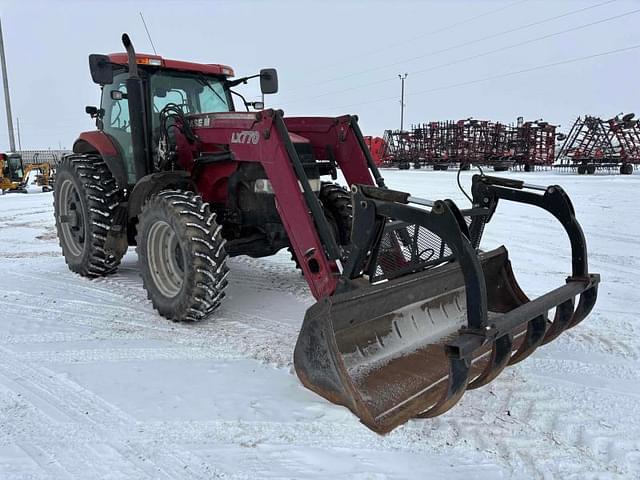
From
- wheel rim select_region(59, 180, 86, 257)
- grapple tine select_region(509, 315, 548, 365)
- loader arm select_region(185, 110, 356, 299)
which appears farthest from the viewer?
wheel rim select_region(59, 180, 86, 257)

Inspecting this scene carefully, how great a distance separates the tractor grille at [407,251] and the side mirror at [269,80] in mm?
2803

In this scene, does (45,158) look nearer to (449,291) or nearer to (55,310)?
(55,310)

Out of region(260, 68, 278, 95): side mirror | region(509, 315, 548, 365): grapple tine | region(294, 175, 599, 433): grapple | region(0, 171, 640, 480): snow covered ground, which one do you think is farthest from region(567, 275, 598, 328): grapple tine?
region(260, 68, 278, 95): side mirror

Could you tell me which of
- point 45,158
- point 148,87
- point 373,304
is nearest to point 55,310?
point 148,87

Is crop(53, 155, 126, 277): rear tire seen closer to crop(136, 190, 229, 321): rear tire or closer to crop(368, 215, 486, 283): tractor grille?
crop(136, 190, 229, 321): rear tire

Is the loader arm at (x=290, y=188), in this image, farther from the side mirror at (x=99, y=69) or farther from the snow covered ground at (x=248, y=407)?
the side mirror at (x=99, y=69)

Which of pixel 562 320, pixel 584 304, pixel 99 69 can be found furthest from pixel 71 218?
pixel 584 304

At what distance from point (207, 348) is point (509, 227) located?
662 cm

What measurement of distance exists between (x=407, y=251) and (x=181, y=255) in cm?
202

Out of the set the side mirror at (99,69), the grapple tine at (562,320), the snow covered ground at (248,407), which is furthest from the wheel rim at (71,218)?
the grapple tine at (562,320)

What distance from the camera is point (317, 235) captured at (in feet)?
11.6

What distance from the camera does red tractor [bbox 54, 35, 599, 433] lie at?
8.97ft

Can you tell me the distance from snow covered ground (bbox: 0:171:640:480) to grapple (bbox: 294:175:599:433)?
21 cm

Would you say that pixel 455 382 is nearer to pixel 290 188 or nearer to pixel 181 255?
pixel 290 188
